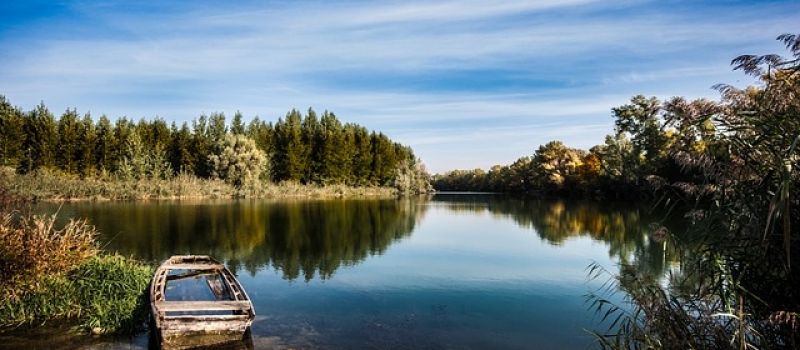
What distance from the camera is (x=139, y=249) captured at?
66.1 ft

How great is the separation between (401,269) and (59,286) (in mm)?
10936

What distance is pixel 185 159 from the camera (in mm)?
62812

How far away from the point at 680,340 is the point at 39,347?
33.5 ft

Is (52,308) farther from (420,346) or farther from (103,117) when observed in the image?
(103,117)

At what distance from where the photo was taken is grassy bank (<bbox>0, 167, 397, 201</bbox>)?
44781 millimetres

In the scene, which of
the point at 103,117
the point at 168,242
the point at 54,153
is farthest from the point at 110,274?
the point at 103,117

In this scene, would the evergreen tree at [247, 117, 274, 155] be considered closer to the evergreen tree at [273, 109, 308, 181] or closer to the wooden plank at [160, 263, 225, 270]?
the evergreen tree at [273, 109, 308, 181]

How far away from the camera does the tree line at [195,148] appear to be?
53375 mm

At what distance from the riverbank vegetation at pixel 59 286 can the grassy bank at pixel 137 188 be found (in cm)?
3409

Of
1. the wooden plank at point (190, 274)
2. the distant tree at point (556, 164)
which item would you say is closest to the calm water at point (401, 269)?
the wooden plank at point (190, 274)

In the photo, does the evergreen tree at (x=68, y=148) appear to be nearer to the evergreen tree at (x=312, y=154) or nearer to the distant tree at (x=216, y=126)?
the distant tree at (x=216, y=126)

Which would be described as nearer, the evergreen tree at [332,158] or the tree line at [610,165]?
the tree line at [610,165]

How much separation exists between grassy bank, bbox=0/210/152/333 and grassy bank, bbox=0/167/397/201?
112 ft

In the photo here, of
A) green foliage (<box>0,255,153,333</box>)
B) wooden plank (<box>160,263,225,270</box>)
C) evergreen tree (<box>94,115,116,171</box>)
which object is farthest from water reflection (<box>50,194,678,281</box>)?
evergreen tree (<box>94,115,116,171</box>)
